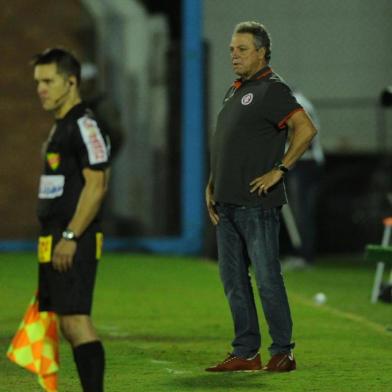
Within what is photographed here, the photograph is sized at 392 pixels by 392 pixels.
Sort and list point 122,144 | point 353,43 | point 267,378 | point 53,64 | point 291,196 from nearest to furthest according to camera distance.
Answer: point 53,64, point 267,378, point 291,196, point 122,144, point 353,43

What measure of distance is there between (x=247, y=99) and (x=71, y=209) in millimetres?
1562

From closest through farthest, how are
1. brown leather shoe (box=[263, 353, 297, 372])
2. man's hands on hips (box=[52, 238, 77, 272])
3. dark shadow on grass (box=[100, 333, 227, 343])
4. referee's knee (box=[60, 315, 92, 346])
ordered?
man's hands on hips (box=[52, 238, 77, 272]) < referee's knee (box=[60, 315, 92, 346]) < brown leather shoe (box=[263, 353, 297, 372]) < dark shadow on grass (box=[100, 333, 227, 343])

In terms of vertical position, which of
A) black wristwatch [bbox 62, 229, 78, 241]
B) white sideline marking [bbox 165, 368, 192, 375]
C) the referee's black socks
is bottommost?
white sideline marking [bbox 165, 368, 192, 375]

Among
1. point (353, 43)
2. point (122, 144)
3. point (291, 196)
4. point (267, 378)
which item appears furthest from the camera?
point (353, 43)

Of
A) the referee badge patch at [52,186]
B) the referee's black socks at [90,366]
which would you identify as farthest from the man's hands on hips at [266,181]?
the referee's black socks at [90,366]

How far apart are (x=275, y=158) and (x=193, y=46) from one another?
932 cm

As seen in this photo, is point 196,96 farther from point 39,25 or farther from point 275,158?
point 275,158

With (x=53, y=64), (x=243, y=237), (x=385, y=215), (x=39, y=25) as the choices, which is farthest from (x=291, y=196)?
(x=53, y=64)

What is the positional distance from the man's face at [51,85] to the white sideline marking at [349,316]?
3771 mm

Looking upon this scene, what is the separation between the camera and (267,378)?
23.0 feet

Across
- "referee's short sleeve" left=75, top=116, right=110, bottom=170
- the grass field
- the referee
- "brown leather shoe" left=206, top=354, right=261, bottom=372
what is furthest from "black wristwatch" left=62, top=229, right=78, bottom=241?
"brown leather shoe" left=206, top=354, right=261, bottom=372

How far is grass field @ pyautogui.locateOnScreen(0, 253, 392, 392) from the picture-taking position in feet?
22.9

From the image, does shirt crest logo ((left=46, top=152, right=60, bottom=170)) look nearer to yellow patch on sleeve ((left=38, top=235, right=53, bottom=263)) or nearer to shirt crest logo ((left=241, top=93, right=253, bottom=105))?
yellow patch on sleeve ((left=38, top=235, right=53, bottom=263))

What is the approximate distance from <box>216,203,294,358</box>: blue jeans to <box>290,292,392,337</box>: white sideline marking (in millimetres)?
1921
